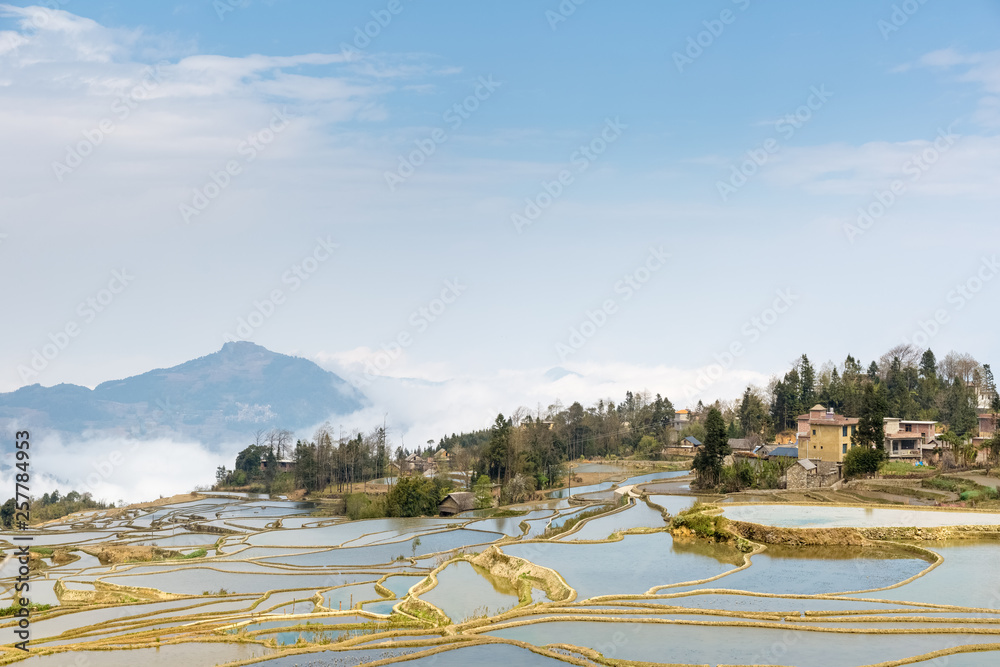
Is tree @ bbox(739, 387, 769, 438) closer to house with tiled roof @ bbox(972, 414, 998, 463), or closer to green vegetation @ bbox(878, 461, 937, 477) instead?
house with tiled roof @ bbox(972, 414, 998, 463)

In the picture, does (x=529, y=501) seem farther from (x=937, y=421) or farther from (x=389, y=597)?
(x=937, y=421)

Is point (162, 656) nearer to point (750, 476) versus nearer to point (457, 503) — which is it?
point (457, 503)

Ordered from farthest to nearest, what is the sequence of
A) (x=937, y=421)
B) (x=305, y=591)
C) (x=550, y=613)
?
(x=937, y=421), (x=305, y=591), (x=550, y=613)

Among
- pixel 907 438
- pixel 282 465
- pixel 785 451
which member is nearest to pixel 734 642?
pixel 785 451

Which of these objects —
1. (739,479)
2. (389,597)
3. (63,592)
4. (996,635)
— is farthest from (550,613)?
(739,479)

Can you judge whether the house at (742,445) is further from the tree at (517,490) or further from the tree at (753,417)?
the tree at (517,490)

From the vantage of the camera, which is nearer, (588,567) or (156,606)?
(156,606)

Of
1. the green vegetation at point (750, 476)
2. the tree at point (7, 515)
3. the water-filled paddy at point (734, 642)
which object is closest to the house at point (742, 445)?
the green vegetation at point (750, 476)
